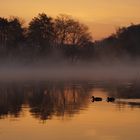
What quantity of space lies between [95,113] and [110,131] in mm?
6637

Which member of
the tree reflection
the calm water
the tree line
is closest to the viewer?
the calm water

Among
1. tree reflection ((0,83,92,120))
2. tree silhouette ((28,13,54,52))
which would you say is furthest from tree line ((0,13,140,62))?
tree reflection ((0,83,92,120))

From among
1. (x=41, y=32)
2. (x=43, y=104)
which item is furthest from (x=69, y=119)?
(x=41, y=32)

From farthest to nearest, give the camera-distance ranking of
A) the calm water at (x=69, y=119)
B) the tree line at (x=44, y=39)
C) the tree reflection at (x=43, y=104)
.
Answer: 1. the tree line at (x=44, y=39)
2. the tree reflection at (x=43, y=104)
3. the calm water at (x=69, y=119)

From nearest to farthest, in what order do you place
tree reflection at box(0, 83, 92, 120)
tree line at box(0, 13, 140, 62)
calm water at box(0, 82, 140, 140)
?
calm water at box(0, 82, 140, 140) → tree reflection at box(0, 83, 92, 120) → tree line at box(0, 13, 140, 62)

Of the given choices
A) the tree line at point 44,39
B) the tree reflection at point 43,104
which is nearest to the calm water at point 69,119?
the tree reflection at point 43,104

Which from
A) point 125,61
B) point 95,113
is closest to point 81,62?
point 125,61

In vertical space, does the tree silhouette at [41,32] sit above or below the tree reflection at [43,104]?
above

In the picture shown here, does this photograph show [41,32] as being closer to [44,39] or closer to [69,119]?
[44,39]

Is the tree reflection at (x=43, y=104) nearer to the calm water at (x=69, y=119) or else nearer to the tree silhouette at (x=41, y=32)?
the calm water at (x=69, y=119)

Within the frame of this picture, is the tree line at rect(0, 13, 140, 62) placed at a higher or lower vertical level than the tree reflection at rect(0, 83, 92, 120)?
higher

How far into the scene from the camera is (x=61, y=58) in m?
129

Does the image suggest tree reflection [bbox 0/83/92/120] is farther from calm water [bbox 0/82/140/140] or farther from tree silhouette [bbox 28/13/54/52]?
tree silhouette [bbox 28/13/54/52]

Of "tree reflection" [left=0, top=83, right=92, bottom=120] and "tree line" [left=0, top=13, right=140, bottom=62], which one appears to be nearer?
"tree reflection" [left=0, top=83, right=92, bottom=120]
